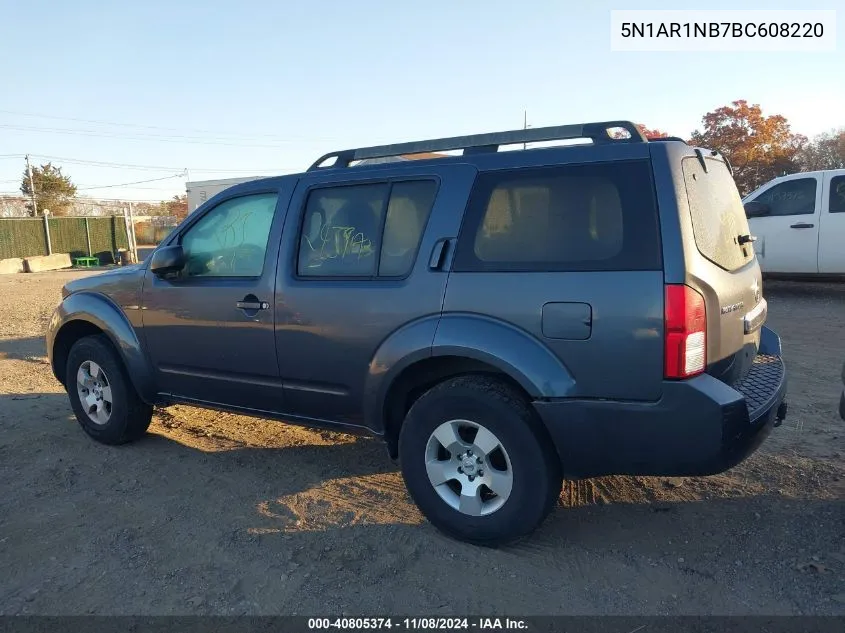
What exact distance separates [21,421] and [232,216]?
9.03ft

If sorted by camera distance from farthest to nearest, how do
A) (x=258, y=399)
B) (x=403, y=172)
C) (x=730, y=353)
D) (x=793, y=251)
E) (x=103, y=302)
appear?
(x=793, y=251) → (x=103, y=302) → (x=258, y=399) → (x=403, y=172) → (x=730, y=353)

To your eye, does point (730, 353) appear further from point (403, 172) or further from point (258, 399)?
point (258, 399)

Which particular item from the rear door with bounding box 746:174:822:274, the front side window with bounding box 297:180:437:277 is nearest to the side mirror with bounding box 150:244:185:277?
the front side window with bounding box 297:180:437:277

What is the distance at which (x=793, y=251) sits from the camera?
1027 cm

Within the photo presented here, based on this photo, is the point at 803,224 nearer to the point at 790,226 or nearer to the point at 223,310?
the point at 790,226

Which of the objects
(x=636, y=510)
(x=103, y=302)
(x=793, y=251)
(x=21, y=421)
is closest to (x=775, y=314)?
(x=793, y=251)

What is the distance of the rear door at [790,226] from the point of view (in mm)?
10086

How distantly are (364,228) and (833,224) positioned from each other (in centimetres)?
920

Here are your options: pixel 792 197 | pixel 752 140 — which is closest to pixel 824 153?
pixel 752 140

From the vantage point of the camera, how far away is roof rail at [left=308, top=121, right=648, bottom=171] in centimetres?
307

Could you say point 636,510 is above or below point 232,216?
below

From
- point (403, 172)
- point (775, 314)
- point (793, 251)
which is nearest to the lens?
point (403, 172)

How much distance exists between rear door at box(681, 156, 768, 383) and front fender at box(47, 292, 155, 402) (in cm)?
353

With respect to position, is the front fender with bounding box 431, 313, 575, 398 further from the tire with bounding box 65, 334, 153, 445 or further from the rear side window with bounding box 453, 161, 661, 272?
the tire with bounding box 65, 334, 153, 445
